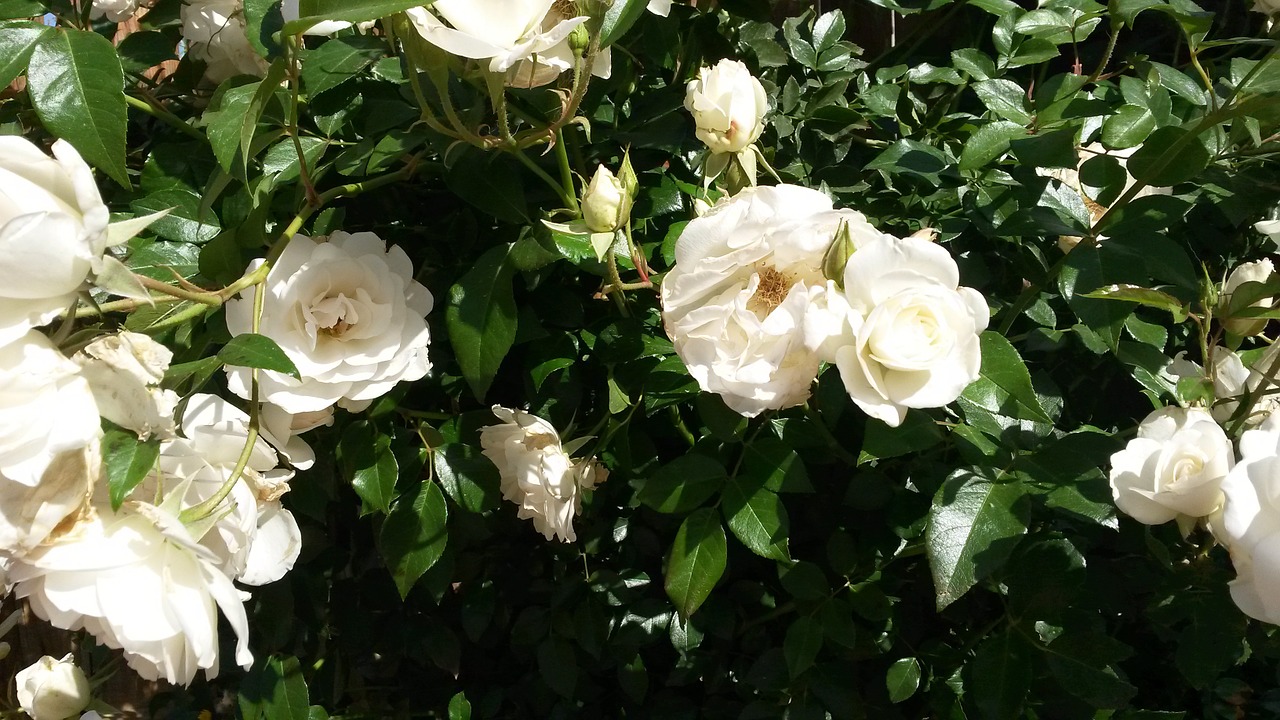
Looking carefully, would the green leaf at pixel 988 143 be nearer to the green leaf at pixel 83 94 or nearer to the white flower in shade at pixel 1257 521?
the white flower in shade at pixel 1257 521

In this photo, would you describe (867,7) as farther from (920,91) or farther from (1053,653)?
(1053,653)

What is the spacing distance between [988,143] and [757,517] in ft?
1.62

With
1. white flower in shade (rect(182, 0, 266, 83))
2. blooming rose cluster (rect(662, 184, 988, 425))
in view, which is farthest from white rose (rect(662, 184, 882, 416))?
white flower in shade (rect(182, 0, 266, 83))

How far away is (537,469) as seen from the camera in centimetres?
93

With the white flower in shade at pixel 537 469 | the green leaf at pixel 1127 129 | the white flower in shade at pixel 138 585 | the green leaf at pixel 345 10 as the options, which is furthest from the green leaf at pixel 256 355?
the green leaf at pixel 1127 129

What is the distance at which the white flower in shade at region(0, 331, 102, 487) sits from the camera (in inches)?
20.8

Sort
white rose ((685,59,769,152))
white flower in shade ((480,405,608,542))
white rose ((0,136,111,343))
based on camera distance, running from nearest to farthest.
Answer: white rose ((0,136,111,343)), white rose ((685,59,769,152)), white flower in shade ((480,405,608,542))

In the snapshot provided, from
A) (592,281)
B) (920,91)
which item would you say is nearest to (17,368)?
(592,281)

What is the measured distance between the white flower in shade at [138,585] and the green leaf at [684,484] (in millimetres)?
434

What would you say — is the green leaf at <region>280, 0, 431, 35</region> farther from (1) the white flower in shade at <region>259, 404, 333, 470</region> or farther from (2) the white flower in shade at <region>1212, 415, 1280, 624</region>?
(2) the white flower in shade at <region>1212, 415, 1280, 624</region>

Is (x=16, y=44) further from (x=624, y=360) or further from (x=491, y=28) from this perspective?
(x=624, y=360)

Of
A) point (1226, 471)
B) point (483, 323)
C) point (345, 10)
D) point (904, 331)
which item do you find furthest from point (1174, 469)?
point (345, 10)

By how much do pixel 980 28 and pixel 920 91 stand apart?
14cm

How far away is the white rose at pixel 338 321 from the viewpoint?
30.9 inches
